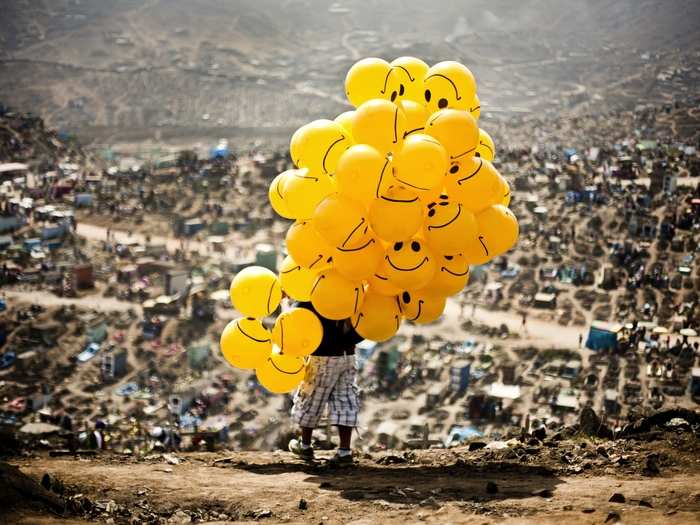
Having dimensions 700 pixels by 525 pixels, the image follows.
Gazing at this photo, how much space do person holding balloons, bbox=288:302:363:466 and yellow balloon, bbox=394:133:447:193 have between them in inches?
49.4

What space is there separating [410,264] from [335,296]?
1.80ft

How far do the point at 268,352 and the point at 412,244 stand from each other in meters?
1.52

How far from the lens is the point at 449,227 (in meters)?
4.75

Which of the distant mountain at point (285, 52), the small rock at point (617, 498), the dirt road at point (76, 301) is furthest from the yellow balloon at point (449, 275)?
the distant mountain at point (285, 52)

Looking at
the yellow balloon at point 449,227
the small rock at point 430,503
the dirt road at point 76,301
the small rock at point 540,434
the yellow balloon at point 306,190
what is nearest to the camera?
the small rock at point 430,503

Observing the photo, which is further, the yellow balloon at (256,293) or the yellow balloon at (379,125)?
the yellow balloon at (256,293)

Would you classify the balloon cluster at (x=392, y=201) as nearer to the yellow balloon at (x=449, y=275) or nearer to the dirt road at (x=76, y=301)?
the yellow balloon at (x=449, y=275)

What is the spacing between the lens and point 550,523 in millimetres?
3490

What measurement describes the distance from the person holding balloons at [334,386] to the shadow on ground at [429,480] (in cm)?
29

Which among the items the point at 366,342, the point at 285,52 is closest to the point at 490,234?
the point at 366,342

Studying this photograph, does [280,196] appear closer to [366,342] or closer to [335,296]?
[335,296]

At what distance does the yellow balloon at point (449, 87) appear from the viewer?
5.18 meters

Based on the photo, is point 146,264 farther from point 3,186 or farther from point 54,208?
point 3,186

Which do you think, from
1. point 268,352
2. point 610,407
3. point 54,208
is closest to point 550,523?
point 268,352
